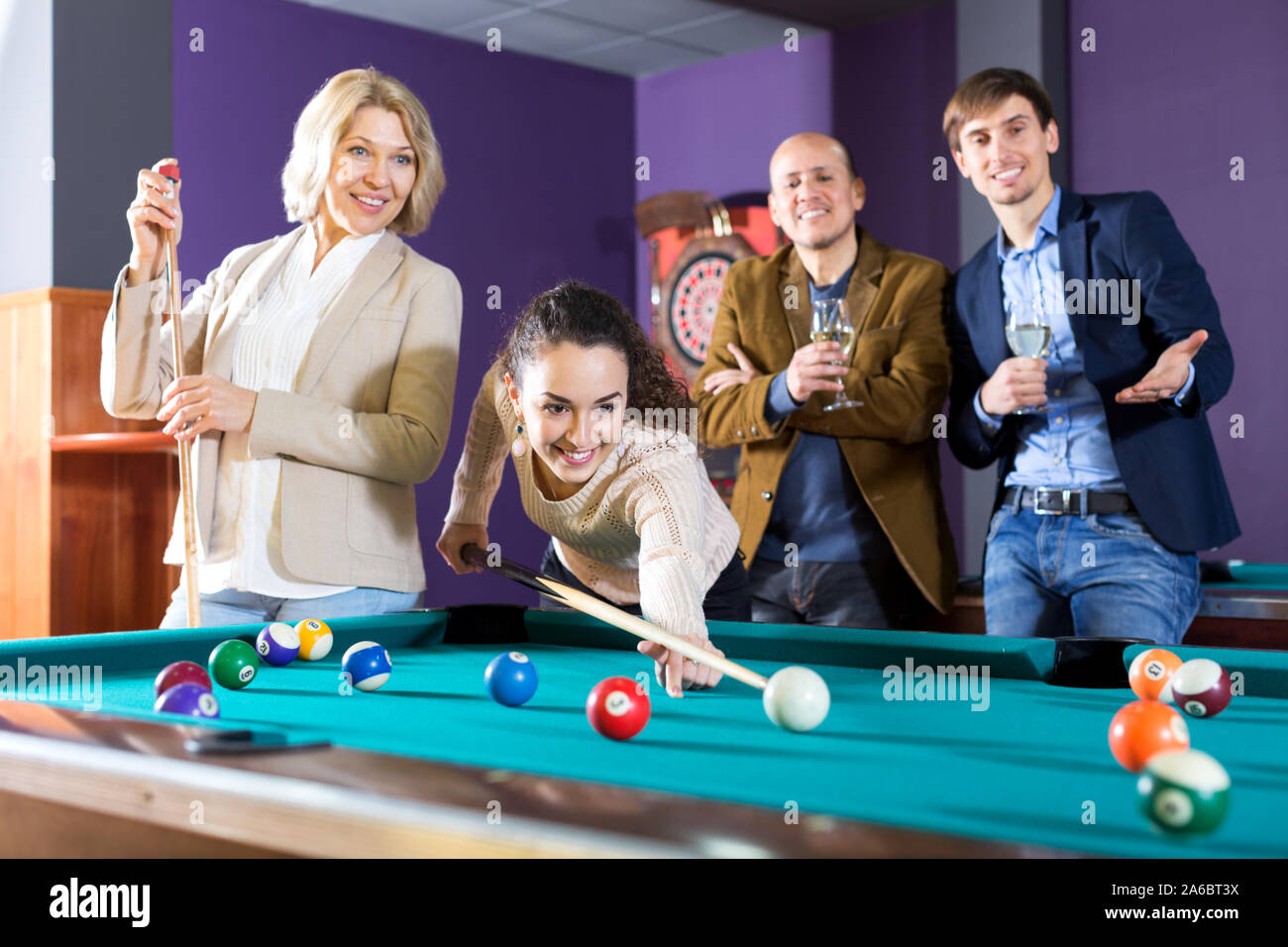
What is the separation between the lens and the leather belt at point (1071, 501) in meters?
2.45

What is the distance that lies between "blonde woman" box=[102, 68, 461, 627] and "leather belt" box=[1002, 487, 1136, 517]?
3.80 ft

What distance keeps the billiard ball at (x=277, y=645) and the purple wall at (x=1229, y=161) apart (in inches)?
137

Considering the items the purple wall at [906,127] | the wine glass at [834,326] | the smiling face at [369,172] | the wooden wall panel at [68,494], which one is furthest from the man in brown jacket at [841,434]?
the purple wall at [906,127]

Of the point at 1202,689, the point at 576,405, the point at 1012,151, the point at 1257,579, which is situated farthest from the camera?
the point at 1257,579

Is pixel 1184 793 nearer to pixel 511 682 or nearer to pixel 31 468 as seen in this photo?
pixel 511 682

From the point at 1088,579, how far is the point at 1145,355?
468mm

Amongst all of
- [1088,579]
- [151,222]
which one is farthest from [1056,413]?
[151,222]

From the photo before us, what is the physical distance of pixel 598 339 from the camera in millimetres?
2025

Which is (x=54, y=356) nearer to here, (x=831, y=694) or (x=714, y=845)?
(x=831, y=694)

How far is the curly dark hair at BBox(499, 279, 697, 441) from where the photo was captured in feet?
6.70

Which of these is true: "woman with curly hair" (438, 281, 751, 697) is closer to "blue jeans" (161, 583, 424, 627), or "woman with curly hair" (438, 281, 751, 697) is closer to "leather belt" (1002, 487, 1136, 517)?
"blue jeans" (161, 583, 424, 627)

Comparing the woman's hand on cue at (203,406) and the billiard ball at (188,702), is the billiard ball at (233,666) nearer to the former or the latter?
the billiard ball at (188,702)

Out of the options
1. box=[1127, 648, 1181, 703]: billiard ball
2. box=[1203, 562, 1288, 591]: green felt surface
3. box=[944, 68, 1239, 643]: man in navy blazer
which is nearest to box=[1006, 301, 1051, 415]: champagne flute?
box=[944, 68, 1239, 643]: man in navy blazer
